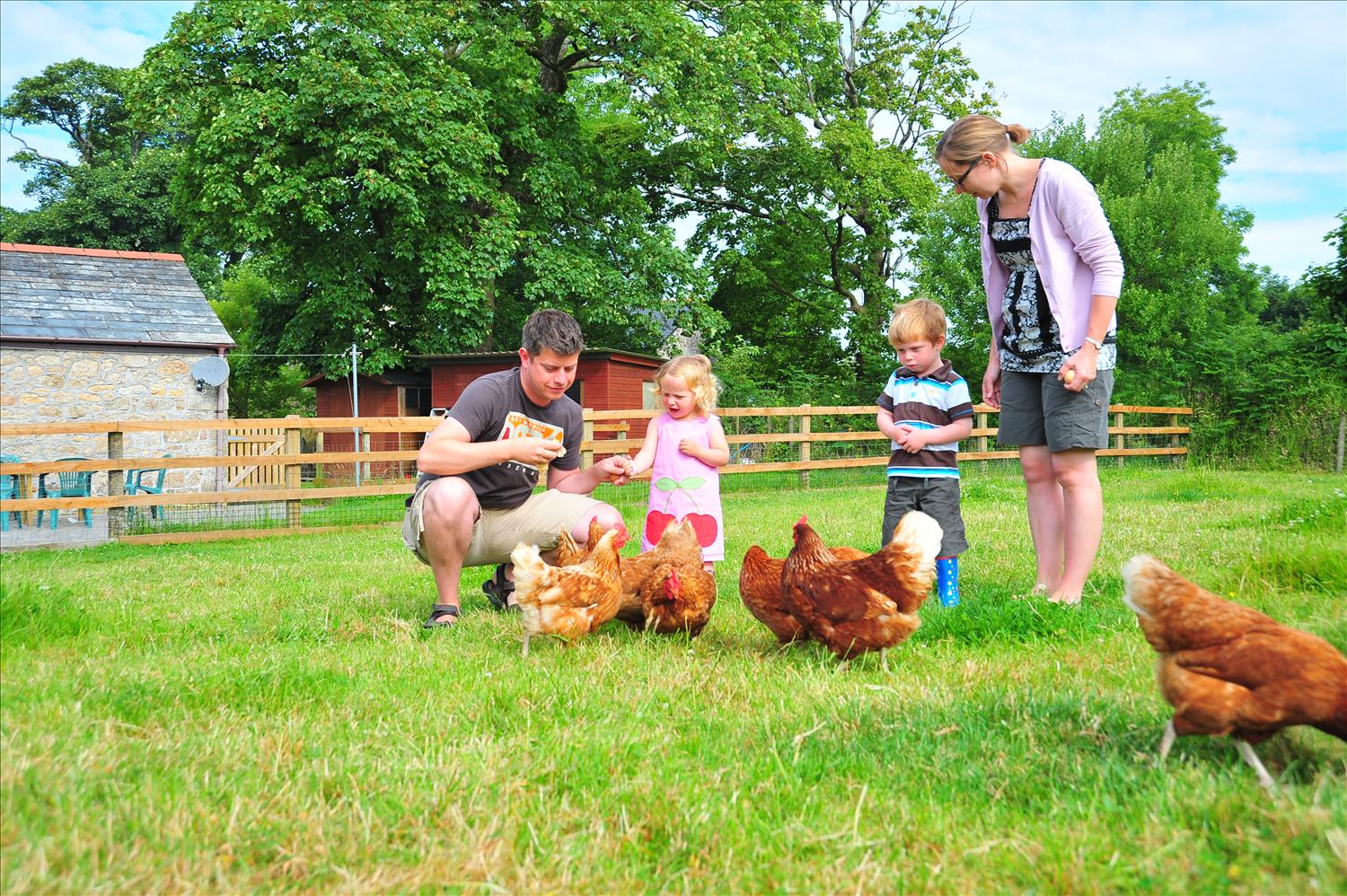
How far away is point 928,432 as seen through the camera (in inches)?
170

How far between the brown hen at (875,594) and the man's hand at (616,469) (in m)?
1.31

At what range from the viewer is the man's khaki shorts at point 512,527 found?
14.4 feet

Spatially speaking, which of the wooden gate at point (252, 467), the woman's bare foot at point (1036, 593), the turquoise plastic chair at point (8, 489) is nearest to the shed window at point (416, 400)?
the wooden gate at point (252, 467)

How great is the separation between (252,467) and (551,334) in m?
12.7

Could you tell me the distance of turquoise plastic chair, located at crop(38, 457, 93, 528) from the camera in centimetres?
269

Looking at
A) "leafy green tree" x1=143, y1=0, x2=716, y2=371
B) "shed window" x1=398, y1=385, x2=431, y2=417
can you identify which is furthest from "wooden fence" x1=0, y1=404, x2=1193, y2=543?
"shed window" x1=398, y1=385, x2=431, y2=417

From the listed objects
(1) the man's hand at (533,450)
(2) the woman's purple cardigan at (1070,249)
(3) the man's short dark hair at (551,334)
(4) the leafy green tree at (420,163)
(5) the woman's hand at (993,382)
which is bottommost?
(1) the man's hand at (533,450)

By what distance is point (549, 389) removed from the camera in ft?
13.7

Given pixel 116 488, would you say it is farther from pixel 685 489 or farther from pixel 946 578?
pixel 946 578

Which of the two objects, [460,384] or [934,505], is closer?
[934,505]

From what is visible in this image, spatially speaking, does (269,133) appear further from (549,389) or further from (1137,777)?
(1137,777)

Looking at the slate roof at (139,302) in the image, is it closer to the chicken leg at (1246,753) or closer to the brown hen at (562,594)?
the brown hen at (562,594)

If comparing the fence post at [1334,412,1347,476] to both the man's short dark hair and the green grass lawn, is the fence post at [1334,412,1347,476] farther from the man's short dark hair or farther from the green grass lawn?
the man's short dark hair

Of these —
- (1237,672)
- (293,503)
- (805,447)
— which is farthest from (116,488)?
(805,447)
